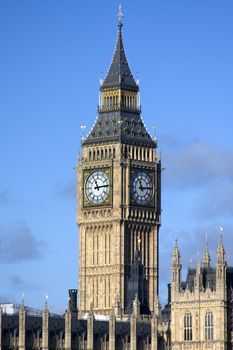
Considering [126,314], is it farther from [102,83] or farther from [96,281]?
[102,83]

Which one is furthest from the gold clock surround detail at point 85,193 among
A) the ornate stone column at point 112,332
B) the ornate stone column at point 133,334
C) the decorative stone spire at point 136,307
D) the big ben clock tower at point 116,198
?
the ornate stone column at point 112,332

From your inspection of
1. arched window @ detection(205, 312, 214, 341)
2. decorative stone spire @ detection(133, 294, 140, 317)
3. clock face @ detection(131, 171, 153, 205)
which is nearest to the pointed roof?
clock face @ detection(131, 171, 153, 205)

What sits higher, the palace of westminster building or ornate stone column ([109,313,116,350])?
the palace of westminster building

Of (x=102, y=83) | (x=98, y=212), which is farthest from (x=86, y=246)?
(x=102, y=83)

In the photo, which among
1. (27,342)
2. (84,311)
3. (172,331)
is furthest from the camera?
(84,311)

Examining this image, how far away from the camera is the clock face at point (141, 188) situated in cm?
18725

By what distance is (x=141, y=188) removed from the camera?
187625 millimetres

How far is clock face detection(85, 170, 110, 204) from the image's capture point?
187 meters

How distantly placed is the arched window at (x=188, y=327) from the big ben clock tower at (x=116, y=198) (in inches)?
395

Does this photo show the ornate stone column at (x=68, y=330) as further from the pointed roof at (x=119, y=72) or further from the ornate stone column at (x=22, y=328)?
the pointed roof at (x=119, y=72)

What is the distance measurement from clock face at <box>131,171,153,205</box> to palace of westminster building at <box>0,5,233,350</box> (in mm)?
98

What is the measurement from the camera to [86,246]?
18812cm

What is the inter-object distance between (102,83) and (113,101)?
2.25m

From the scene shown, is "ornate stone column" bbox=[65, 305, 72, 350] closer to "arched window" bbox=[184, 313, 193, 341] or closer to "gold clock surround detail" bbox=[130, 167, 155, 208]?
"arched window" bbox=[184, 313, 193, 341]
